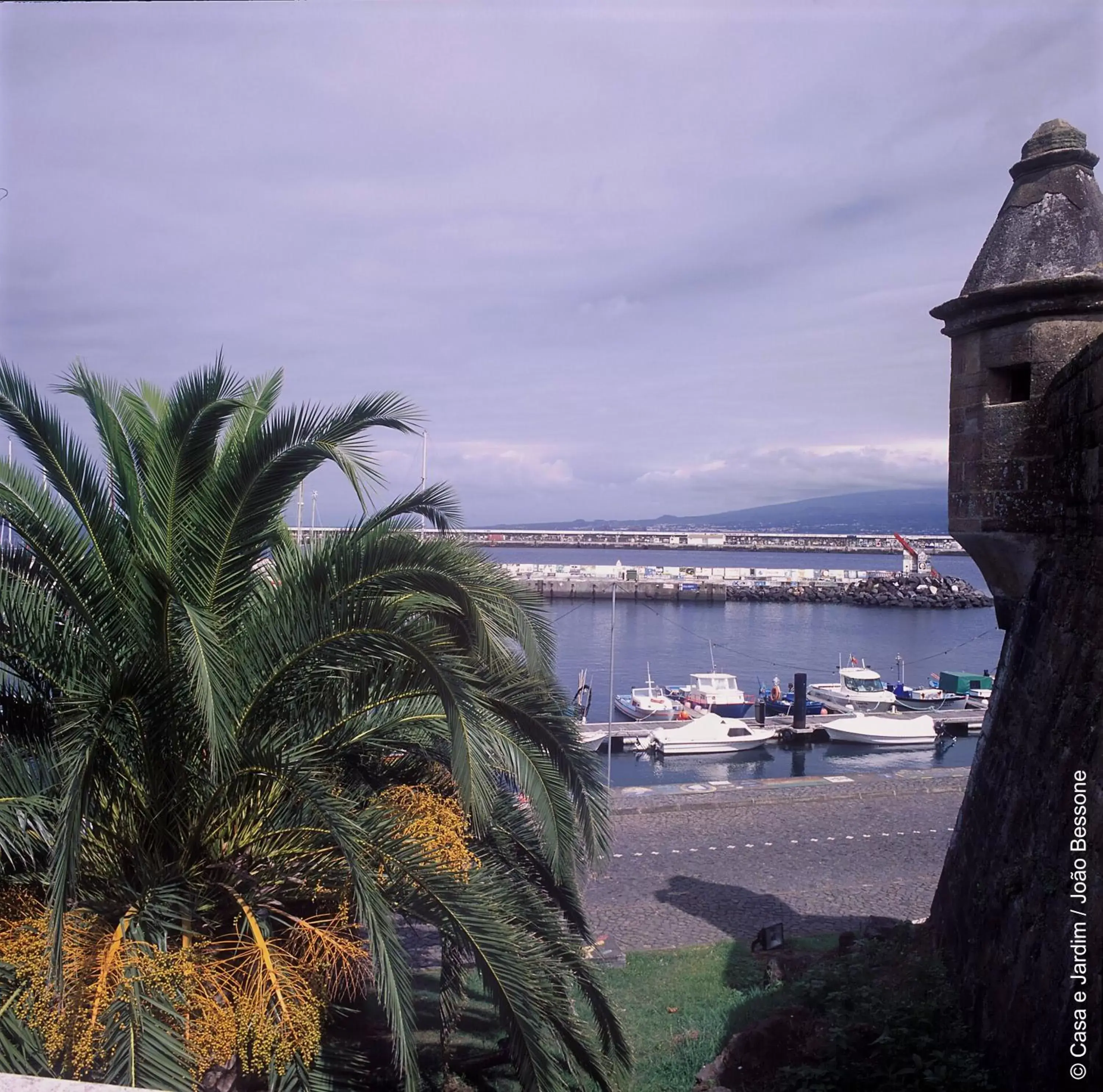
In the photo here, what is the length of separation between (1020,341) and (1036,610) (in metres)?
1.72

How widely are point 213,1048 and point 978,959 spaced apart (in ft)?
12.6

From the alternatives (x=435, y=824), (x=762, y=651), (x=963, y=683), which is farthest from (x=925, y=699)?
→ (x=435, y=824)

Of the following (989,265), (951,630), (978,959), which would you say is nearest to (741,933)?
(978,959)

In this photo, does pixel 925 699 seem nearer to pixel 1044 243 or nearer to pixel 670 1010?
pixel 670 1010

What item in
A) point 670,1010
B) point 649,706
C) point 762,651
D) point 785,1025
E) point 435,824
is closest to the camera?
point 435,824

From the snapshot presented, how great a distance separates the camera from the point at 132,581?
13.9ft

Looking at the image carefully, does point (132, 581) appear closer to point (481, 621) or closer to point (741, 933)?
point (481, 621)

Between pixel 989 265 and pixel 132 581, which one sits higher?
pixel 989 265

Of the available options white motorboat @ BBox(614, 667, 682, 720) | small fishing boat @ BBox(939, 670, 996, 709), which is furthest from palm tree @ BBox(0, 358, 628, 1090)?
small fishing boat @ BBox(939, 670, 996, 709)

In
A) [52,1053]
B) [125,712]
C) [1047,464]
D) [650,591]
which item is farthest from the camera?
[650,591]

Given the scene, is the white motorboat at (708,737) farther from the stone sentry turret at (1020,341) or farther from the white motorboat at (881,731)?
the stone sentry turret at (1020,341)

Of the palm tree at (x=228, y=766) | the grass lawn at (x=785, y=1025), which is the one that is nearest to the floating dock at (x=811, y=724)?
the grass lawn at (x=785, y=1025)

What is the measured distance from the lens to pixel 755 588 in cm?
7369

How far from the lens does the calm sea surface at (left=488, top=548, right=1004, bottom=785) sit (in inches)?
1043
